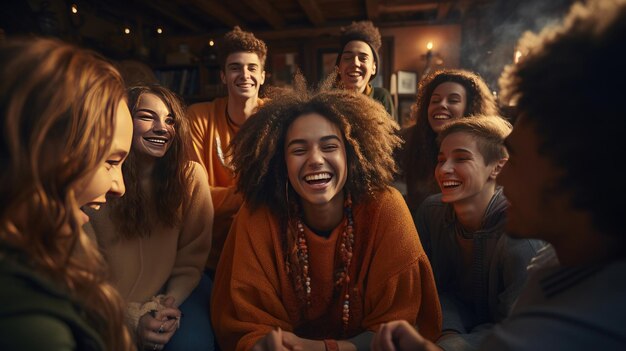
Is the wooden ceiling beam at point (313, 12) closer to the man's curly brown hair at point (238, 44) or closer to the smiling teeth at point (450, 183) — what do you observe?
the man's curly brown hair at point (238, 44)

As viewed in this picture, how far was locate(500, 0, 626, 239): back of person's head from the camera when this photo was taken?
26.5 inches

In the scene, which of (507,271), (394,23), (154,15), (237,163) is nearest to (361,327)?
(507,271)

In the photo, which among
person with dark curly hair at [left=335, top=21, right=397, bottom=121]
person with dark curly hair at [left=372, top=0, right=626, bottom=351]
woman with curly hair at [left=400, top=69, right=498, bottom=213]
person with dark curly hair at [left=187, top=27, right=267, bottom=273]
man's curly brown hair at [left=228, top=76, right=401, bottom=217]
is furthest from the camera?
person with dark curly hair at [left=335, top=21, right=397, bottom=121]

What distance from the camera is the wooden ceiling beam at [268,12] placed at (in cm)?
492

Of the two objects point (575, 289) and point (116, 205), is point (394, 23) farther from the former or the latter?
point (575, 289)

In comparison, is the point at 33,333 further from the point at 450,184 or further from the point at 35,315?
the point at 450,184

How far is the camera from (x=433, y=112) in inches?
95.5

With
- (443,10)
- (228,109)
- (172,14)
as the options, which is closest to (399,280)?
(228,109)

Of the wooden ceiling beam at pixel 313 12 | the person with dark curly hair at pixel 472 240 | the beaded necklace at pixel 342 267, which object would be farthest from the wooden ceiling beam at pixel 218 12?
the beaded necklace at pixel 342 267

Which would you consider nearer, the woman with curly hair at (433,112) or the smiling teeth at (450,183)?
the smiling teeth at (450,183)

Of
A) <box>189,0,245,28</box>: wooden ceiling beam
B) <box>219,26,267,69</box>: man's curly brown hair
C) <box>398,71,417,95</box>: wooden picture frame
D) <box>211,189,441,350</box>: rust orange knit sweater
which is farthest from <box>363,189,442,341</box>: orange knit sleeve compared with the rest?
<box>398,71,417,95</box>: wooden picture frame

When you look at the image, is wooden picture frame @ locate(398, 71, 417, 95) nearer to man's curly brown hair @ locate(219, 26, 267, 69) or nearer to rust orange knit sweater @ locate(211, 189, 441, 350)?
man's curly brown hair @ locate(219, 26, 267, 69)

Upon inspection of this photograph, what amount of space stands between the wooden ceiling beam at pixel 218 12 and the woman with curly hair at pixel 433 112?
347 centimetres

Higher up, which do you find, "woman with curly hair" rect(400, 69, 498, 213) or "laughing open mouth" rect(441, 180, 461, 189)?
"woman with curly hair" rect(400, 69, 498, 213)
